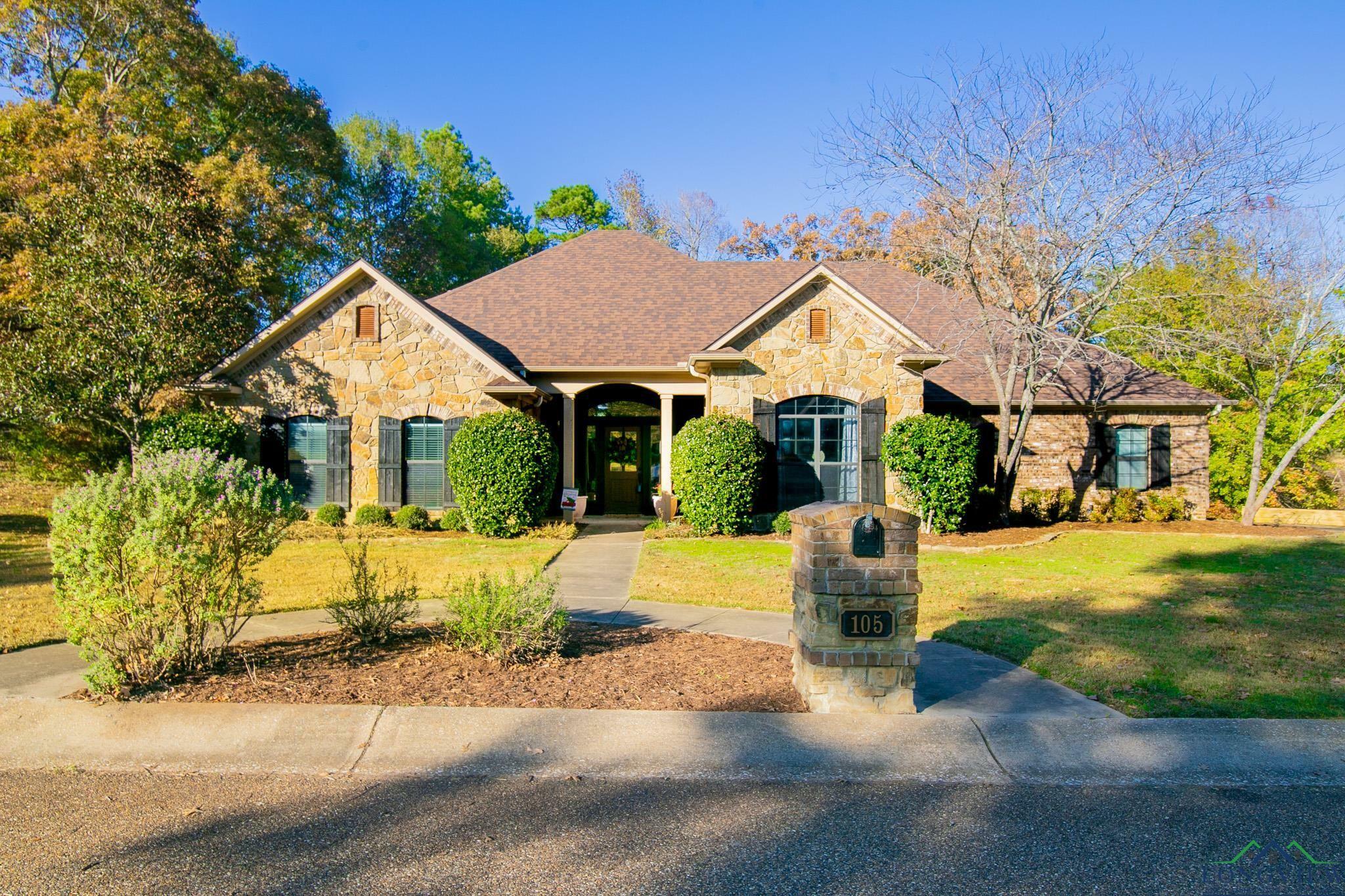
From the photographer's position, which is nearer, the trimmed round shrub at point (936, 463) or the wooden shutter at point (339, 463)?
the trimmed round shrub at point (936, 463)

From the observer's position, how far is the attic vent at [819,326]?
50.6 ft

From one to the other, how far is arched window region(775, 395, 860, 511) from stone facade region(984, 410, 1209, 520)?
16.1ft

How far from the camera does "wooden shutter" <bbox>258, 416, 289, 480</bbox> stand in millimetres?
15531

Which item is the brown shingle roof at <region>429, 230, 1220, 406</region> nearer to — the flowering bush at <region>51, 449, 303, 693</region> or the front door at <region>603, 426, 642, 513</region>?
the front door at <region>603, 426, 642, 513</region>

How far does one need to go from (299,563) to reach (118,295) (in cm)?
674

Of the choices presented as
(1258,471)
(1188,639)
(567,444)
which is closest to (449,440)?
(567,444)

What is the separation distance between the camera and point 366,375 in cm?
1552

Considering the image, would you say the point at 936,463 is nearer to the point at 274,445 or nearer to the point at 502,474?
the point at 502,474

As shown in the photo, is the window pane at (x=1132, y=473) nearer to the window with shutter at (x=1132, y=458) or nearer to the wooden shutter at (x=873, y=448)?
the window with shutter at (x=1132, y=458)

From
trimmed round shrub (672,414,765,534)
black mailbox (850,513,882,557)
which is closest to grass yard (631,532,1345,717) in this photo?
trimmed round shrub (672,414,765,534)

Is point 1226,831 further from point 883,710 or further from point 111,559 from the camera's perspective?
point 111,559

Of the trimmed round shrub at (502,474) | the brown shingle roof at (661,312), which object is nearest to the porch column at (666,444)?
the brown shingle roof at (661,312)

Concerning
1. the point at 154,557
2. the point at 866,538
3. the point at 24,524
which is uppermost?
the point at 866,538

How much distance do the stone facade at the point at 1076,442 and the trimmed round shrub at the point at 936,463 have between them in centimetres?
407
